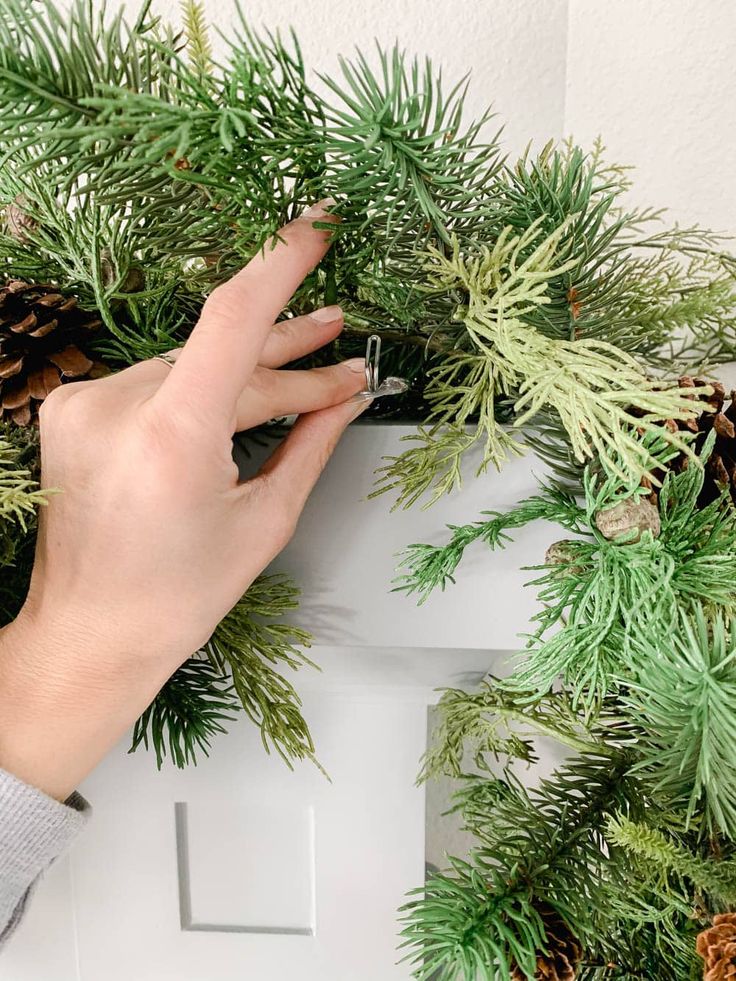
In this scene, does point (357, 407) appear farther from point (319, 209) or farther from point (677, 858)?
point (677, 858)

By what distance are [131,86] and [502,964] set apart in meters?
0.37

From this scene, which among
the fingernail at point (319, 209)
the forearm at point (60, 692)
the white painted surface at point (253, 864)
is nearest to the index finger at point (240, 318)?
the fingernail at point (319, 209)

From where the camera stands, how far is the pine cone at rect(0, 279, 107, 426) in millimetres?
335

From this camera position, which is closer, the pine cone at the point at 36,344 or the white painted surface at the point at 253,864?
the pine cone at the point at 36,344

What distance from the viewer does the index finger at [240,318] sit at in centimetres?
28

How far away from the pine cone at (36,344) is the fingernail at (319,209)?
0.13 metres

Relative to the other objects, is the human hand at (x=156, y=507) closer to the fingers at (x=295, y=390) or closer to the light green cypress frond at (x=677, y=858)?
the fingers at (x=295, y=390)

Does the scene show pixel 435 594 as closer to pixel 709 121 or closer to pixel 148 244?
pixel 148 244

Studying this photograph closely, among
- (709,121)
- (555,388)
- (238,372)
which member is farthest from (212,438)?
(709,121)

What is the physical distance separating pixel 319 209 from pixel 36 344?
0.52ft

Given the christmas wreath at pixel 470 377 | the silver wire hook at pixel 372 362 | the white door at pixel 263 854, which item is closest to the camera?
the christmas wreath at pixel 470 377

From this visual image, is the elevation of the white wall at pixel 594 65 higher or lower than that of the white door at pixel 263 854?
higher

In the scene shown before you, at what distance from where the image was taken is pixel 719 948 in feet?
1.13

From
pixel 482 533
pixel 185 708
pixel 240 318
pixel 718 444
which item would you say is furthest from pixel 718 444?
pixel 185 708
